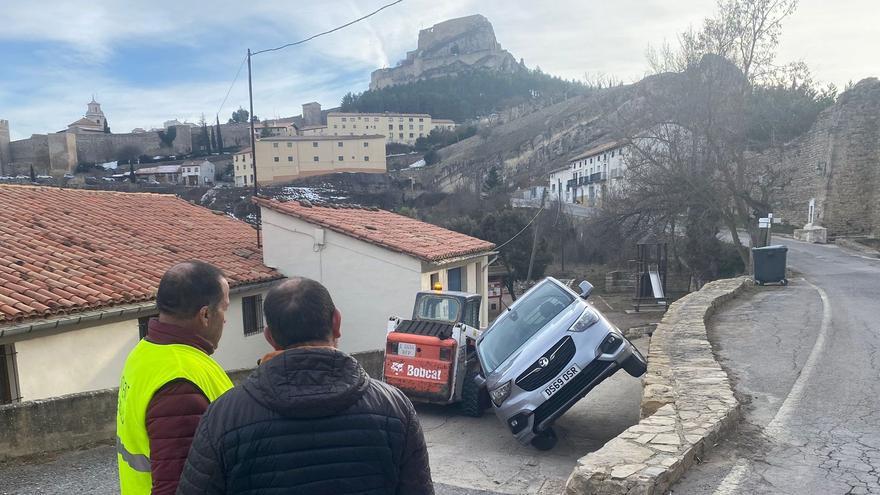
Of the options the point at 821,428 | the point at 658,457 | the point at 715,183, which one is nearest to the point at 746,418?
the point at 821,428

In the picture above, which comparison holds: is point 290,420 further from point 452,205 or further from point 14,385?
point 452,205

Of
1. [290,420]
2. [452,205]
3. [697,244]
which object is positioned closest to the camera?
[290,420]

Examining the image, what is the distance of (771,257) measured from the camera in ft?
49.9

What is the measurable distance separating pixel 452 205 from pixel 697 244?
3264 cm

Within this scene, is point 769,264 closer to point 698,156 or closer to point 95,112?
point 698,156

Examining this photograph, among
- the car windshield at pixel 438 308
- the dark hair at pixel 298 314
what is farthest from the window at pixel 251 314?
the dark hair at pixel 298 314

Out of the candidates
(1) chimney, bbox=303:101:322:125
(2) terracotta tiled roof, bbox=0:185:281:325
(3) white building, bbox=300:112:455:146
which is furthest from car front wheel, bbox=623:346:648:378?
(1) chimney, bbox=303:101:322:125

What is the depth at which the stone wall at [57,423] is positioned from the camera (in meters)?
6.57

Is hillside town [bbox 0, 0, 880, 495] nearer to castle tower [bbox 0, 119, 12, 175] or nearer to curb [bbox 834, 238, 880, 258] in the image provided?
curb [bbox 834, 238, 880, 258]

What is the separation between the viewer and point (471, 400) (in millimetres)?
9406

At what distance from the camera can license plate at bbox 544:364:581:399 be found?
719 centimetres

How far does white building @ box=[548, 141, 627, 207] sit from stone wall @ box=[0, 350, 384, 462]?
157 feet

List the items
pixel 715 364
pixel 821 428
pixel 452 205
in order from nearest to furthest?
pixel 821 428, pixel 715 364, pixel 452 205

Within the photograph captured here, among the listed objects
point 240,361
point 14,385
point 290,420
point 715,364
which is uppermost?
point 290,420
